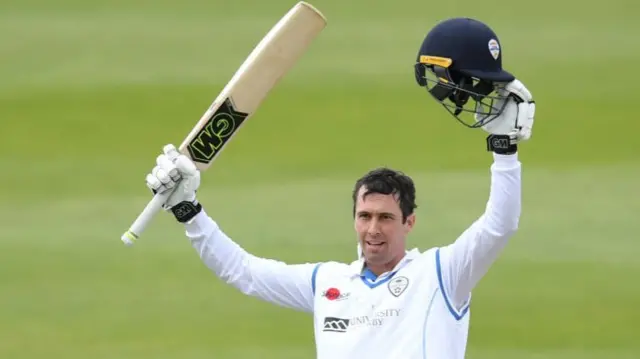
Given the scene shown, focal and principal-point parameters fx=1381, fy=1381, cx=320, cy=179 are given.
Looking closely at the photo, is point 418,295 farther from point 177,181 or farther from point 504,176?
point 177,181

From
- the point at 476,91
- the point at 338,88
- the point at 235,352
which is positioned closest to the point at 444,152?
the point at 338,88

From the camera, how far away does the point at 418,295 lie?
4.20m

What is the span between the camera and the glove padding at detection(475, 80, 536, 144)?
3.99 metres

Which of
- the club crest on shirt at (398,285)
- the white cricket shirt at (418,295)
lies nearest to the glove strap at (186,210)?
the white cricket shirt at (418,295)

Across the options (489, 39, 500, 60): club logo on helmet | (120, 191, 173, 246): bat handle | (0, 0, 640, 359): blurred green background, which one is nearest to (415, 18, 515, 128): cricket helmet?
(489, 39, 500, 60): club logo on helmet

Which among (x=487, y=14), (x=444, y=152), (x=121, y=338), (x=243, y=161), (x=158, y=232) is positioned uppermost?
(x=487, y=14)

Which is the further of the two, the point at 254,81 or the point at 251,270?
the point at 254,81

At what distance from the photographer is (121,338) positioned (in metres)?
7.23

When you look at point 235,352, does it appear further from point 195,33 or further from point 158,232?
point 195,33

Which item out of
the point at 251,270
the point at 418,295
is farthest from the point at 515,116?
the point at 251,270

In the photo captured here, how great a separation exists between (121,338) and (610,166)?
3.39 meters

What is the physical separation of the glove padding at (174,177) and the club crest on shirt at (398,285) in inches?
28.2

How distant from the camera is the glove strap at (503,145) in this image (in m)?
4.00

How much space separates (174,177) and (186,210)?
0.39 ft
